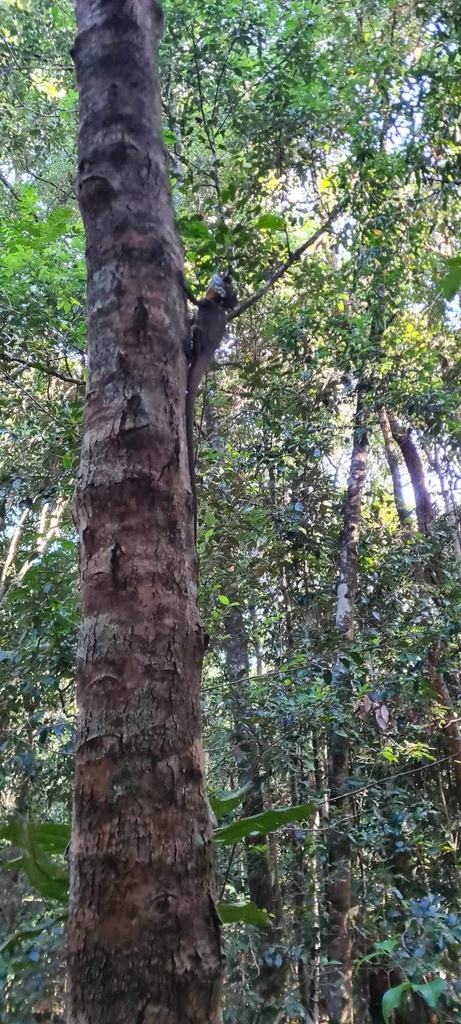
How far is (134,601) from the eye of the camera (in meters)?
0.83

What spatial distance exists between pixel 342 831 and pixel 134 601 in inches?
111

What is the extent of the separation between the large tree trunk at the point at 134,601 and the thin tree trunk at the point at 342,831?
2.42m

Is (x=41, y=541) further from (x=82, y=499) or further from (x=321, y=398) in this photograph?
(x=82, y=499)

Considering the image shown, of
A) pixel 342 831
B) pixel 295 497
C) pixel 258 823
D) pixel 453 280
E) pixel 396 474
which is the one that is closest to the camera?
pixel 453 280

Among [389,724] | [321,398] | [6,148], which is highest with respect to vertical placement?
[6,148]

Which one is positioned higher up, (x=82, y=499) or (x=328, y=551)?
(x=328, y=551)

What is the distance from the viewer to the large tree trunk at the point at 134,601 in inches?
26.5

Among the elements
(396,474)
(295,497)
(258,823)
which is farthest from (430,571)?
(258,823)

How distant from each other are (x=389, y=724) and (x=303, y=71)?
3.49m

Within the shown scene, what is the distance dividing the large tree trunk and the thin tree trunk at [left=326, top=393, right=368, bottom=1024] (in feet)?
7.95

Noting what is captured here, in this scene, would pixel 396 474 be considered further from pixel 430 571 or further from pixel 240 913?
pixel 240 913

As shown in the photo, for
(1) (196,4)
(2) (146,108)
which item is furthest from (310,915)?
(1) (196,4)

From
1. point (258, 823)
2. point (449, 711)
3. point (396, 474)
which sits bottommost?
point (258, 823)

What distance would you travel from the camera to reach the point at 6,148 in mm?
5473
